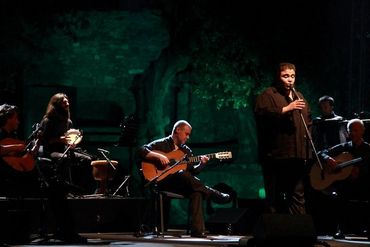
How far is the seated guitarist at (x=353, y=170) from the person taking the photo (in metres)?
10.6

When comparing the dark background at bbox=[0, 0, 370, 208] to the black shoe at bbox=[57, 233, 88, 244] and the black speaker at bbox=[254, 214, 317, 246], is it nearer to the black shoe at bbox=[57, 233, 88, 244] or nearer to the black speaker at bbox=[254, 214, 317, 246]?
the black shoe at bbox=[57, 233, 88, 244]

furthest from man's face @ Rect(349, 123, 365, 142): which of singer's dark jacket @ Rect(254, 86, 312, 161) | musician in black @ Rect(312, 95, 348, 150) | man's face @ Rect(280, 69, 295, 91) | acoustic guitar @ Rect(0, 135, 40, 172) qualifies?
acoustic guitar @ Rect(0, 135, 40, 172)

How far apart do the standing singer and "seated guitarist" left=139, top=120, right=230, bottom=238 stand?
3129 mm

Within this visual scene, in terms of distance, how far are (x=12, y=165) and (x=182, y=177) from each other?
2.77 m

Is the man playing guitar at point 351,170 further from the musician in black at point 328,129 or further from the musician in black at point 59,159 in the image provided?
the musician in black at point 59,159

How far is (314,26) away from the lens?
15.2 m

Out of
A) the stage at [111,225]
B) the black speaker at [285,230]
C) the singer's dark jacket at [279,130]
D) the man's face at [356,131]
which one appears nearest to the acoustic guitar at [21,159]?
the stage at [111,225]

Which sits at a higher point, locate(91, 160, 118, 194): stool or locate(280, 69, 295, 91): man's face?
locate(280, 69, 295, 91): man's face

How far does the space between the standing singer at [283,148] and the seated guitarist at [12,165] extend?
3.04m

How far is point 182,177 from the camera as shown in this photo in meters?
10.7

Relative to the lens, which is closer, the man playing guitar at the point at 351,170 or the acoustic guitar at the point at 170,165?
the man playing guitar at the point at 351,170

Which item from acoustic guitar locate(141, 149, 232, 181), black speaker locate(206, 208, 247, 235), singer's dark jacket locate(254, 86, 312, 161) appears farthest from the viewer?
black speaker locate(206, 208, 247, 235)

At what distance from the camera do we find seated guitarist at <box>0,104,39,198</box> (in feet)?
28.9

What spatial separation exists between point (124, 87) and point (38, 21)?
149 inches
